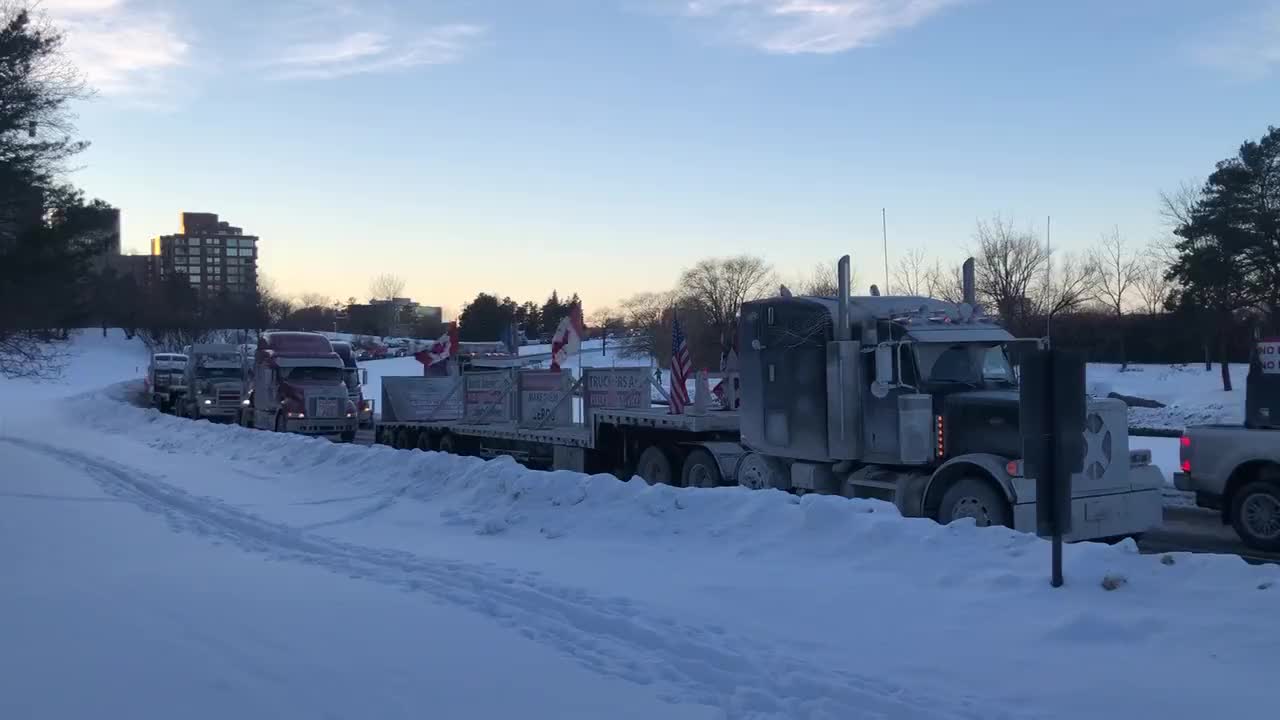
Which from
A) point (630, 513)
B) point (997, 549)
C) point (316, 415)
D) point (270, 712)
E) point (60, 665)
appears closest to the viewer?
point (270, 712)

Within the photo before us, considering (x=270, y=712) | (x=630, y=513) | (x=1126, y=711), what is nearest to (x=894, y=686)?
(x=1126, y=711)

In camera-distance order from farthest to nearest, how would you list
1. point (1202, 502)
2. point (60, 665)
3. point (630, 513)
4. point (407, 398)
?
1. point (407, 398)
2. point (1202, 502)
3. point (630, 513)
4. point (60, 665)

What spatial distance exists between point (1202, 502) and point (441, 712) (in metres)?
9.58

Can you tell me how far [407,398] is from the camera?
2303cm

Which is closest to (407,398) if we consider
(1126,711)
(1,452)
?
(1,452)

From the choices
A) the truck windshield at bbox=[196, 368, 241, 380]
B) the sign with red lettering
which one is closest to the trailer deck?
the sign with red lettering

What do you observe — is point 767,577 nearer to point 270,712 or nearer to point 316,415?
point 270,712

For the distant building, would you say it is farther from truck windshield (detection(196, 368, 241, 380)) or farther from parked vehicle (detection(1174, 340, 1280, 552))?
parked vehicle (detection(1174, 340, 1280, 552))

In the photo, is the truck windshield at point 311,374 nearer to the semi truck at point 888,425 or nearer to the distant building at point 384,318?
the semi truck at point 888,425

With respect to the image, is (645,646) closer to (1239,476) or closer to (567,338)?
(1239,476)

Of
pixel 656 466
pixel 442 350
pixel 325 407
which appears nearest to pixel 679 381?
pixel 656 466

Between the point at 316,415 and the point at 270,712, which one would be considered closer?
the point at 270,712

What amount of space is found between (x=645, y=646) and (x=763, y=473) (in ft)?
22.5

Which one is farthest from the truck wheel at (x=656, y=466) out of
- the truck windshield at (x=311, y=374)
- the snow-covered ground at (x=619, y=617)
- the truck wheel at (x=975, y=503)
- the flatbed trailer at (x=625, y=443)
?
the truck windshield at (x=311, y=374)
